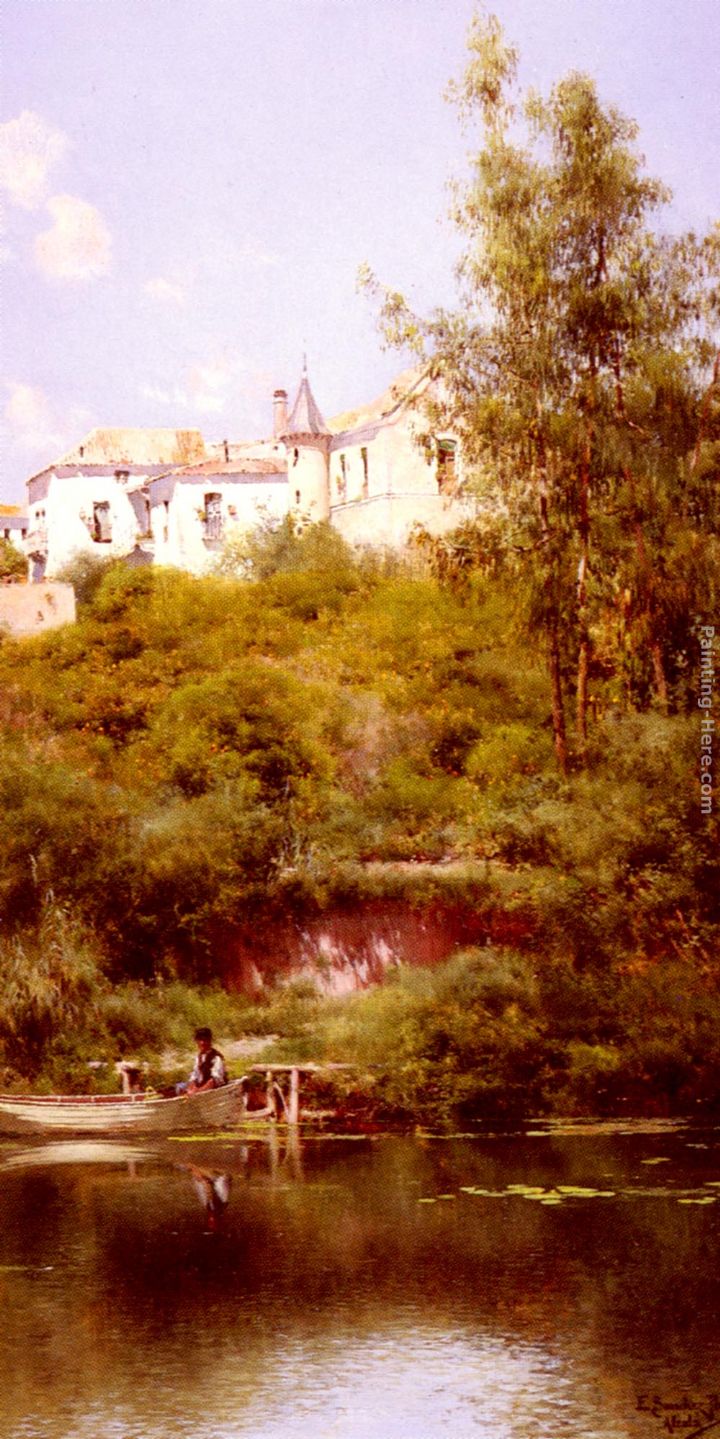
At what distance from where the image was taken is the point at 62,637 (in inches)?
1179

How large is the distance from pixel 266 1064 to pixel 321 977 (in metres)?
2.18

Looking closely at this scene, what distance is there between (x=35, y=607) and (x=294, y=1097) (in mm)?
15184

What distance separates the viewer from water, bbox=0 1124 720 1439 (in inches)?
323

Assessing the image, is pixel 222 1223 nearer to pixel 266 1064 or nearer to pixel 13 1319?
pixel 13 1319

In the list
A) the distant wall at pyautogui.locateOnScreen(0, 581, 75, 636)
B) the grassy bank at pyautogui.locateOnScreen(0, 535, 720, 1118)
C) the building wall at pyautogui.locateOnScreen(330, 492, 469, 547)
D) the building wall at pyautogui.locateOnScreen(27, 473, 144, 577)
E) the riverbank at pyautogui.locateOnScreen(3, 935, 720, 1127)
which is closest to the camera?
the riverbank at pyautogui.locateOnScreen(3, 935, 720, 1127)

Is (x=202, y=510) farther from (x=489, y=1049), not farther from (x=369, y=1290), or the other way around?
(x=369, y=1290)

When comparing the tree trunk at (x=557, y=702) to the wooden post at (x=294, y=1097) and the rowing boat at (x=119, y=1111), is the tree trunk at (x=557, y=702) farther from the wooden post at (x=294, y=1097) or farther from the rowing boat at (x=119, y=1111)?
the rowing boat at (x=119, y=1111)

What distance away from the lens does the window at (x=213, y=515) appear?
1533 inches

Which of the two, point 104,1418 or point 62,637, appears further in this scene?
Result: point 62,637

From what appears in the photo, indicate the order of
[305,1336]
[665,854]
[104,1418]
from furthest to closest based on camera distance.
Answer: [665,854] < [305,1336] < [104,1418]

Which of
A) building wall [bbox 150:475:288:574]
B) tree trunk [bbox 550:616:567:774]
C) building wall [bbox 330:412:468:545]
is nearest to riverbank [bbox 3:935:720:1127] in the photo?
tree trunk [bbox 550:616:567:774]

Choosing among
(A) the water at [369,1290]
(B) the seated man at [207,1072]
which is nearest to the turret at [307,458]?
(B) the seated man at [207,1072]

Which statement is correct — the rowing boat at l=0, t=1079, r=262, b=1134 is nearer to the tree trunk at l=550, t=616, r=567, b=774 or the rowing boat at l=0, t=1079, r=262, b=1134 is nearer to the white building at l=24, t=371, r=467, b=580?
the tree trunk at l=550, t=616, r=567, b=774

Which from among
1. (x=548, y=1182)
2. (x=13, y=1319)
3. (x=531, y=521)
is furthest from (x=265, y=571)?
(x=13, y=1319)
